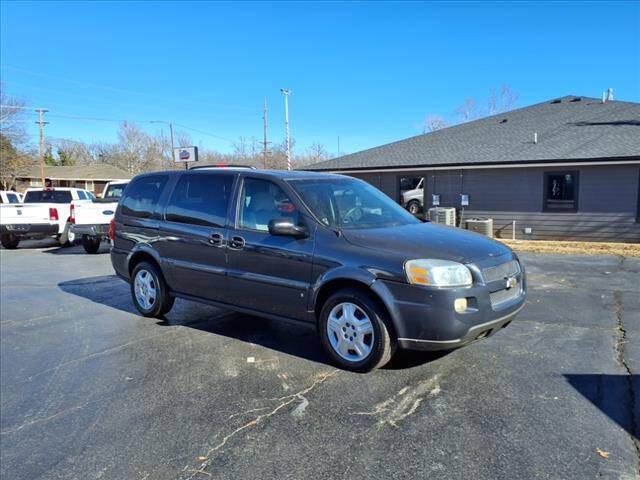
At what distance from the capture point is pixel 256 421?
129 inches

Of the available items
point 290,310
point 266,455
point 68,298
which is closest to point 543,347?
point 290,310

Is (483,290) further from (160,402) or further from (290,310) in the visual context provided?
(160,402)

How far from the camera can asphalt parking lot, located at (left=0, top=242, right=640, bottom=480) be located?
277 cm

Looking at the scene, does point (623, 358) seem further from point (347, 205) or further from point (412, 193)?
point (412, 193)

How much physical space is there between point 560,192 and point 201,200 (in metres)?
12.6

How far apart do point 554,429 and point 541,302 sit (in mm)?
3685

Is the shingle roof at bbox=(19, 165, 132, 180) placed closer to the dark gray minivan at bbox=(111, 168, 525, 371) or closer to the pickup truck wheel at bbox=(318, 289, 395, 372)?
the dark gray minivan at bbox=(111, 168, 525, 371)

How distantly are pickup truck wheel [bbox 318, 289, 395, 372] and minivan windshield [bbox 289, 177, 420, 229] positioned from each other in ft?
2.40

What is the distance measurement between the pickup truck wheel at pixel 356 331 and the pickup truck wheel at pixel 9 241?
545 inches

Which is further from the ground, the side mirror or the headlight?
the side mirror

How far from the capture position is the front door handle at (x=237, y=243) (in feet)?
15.4

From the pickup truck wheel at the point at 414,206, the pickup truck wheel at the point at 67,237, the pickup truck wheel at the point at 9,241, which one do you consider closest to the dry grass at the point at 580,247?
the pickup truck wheel at the point at 414,206

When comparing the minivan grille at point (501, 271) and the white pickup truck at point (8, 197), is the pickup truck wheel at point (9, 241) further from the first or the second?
the minivan grille at point (501, 271)

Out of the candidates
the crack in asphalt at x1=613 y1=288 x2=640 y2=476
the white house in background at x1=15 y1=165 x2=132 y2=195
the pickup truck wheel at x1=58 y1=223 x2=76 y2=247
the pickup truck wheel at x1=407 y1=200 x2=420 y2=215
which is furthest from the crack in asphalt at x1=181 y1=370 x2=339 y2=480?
the white house in background at x1=15 y1=165 x2=132 y2=195
